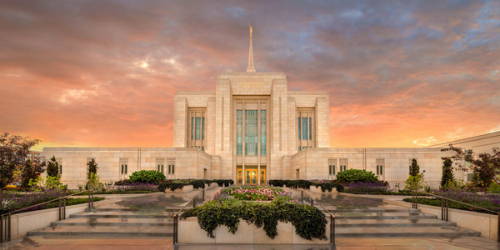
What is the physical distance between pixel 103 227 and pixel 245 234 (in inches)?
216

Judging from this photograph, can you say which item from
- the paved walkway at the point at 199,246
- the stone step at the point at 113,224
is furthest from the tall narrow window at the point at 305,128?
the stone step at the point at 113,224

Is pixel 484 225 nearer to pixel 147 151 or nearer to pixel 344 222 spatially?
pixel 344 222

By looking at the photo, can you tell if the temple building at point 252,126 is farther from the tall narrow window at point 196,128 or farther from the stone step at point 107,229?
the stone step at point 107,229

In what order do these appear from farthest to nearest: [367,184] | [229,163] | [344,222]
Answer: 1. [229,163]
2. [367,184]
3. [344,222]

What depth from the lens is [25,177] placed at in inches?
1080

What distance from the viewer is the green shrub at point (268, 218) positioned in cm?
1011

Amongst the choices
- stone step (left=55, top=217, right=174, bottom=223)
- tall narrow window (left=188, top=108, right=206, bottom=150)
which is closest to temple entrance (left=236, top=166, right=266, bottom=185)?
Answer: tall narrow window (left=188, top=108, right=206, bottom=150)

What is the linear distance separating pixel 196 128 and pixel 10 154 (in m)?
35.7

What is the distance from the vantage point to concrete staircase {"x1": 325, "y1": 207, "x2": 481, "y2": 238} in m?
12.0

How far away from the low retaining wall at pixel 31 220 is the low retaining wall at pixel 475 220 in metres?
14.5

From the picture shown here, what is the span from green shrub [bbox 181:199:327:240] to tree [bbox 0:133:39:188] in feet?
65.2

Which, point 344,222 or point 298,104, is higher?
point 298,104

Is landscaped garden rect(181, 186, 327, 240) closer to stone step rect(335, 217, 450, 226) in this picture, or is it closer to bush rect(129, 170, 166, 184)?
stone step rect(335, 217, 450, 226)

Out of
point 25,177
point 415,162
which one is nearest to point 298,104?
point 415,162
